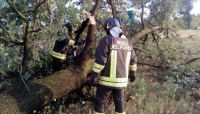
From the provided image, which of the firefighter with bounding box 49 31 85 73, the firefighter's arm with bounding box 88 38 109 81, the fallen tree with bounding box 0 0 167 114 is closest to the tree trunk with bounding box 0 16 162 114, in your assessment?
the fallen tree with bounding box 0 0 167 114

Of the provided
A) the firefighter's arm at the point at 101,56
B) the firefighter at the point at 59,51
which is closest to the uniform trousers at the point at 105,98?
the firefighter's arm at the point at 101,56

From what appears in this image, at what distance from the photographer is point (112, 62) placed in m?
3.06

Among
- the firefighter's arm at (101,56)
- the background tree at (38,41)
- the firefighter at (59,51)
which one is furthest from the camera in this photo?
the firefighter at (59,51)

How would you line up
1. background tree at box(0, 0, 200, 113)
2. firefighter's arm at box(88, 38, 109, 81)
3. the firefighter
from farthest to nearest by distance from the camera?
the firefighter
background tree at box(0, 0, 200, 113)
firefighter's arm at box(88, 38, 109, 81)

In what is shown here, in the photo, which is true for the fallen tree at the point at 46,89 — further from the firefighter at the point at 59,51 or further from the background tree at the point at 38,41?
the firefighter at the point at 59,51

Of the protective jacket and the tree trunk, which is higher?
the protective jacket

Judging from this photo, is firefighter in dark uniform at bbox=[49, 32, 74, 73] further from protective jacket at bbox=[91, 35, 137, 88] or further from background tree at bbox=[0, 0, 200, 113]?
protective jacket at bbox=[91, 35, 137, 88]

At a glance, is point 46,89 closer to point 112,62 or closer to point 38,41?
point 38,41

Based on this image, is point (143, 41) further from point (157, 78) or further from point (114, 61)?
point (114, 61)

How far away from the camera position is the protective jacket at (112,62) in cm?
298

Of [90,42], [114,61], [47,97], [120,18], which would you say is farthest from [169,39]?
[47,97]

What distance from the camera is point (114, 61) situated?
306 cm

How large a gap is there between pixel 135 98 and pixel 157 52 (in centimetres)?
203

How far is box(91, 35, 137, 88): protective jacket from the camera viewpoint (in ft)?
9.77
